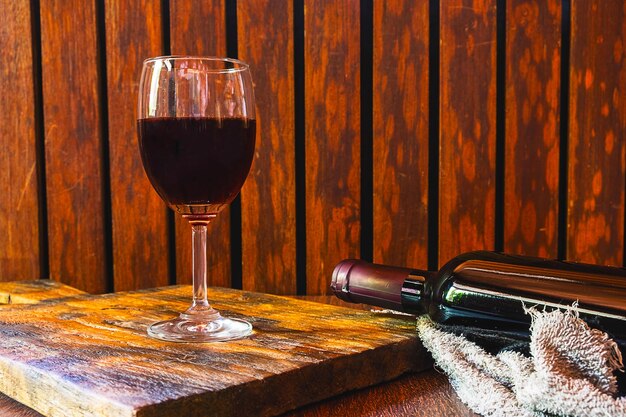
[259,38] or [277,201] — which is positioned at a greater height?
[259,38]

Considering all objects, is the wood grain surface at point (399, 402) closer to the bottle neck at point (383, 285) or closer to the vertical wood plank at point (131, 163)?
the bottle neck at point (383, 285)

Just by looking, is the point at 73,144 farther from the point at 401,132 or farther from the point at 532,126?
the point at 532,126

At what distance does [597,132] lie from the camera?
149cm

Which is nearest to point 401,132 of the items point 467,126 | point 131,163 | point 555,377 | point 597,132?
point 467,126

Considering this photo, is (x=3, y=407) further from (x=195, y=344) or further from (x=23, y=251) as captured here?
(x=23, y=251)

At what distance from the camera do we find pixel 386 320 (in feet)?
3.09

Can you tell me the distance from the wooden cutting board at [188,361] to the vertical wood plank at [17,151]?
64cm

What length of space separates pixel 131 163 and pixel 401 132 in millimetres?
621

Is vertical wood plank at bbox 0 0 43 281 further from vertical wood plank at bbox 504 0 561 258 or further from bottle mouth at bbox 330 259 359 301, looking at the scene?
vertical wood plank at bbox 504 0 561 258

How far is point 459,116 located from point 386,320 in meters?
0.71

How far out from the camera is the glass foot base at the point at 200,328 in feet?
2.66

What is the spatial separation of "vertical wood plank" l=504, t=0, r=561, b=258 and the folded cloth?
858 millimetres

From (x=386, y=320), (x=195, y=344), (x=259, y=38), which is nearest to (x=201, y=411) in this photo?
(x=195, y=344)

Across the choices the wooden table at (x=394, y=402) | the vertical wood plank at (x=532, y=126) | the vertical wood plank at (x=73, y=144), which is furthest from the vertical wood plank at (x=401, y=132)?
the wooden table at (x=394, y=402)
